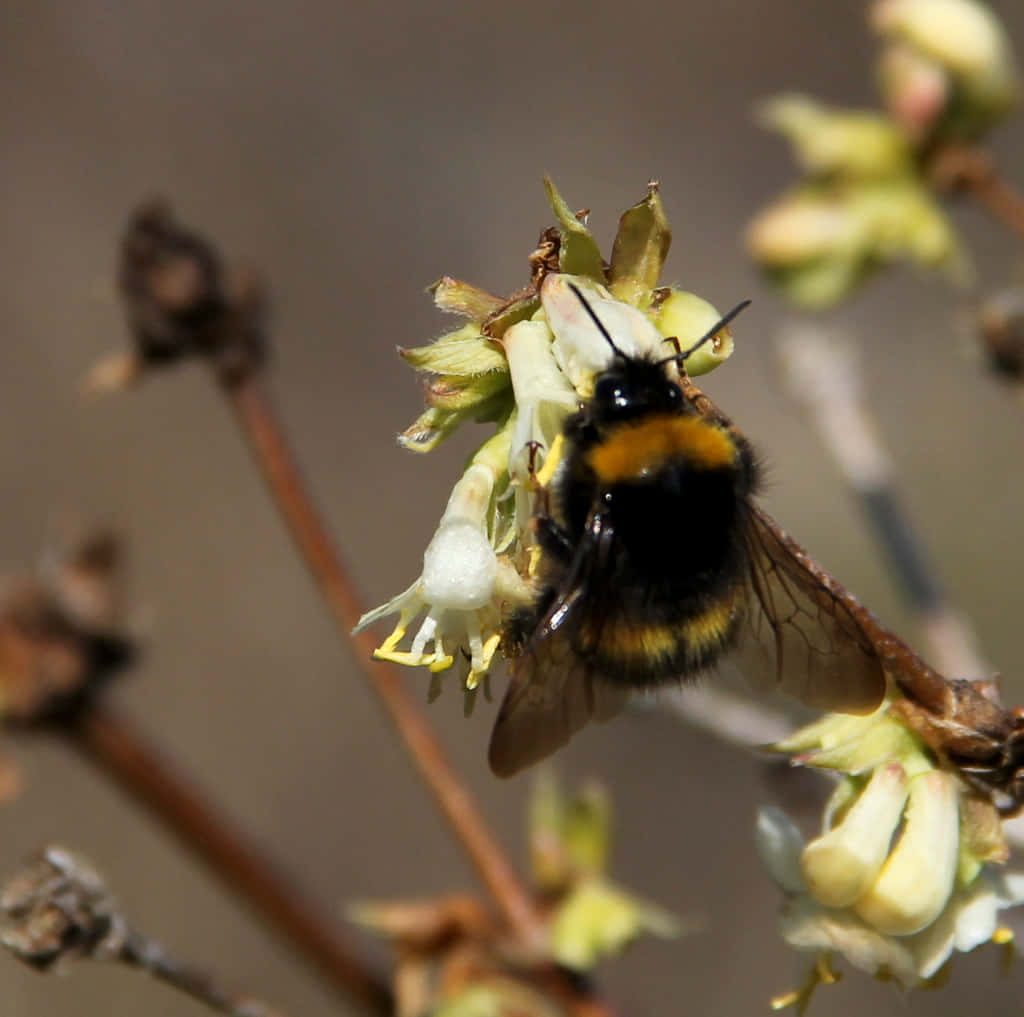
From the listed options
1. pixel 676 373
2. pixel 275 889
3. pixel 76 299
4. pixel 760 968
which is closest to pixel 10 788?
pixel 275 889

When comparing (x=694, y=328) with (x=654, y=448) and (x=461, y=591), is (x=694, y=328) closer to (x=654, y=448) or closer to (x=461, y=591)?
(x=654, y=448)

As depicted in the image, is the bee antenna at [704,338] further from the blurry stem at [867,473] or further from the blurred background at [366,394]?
the blurred background at [366,394]

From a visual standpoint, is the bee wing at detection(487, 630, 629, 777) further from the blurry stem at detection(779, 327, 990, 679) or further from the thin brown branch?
the blurry stem at detection(779, 327, 990, 679)

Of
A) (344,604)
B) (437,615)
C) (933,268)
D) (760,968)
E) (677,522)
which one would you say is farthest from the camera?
(760,968)

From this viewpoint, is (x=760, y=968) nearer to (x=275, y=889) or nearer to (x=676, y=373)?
(x=275, y=889)

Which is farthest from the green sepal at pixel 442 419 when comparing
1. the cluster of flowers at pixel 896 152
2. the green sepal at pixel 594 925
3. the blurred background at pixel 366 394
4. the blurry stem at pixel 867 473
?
the blurred background at pixel 366 394

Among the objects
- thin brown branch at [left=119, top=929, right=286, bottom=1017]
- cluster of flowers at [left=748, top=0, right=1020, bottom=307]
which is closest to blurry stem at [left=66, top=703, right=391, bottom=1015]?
thin brown branch at [left=119, top=929, right=286, bottom=1017]
